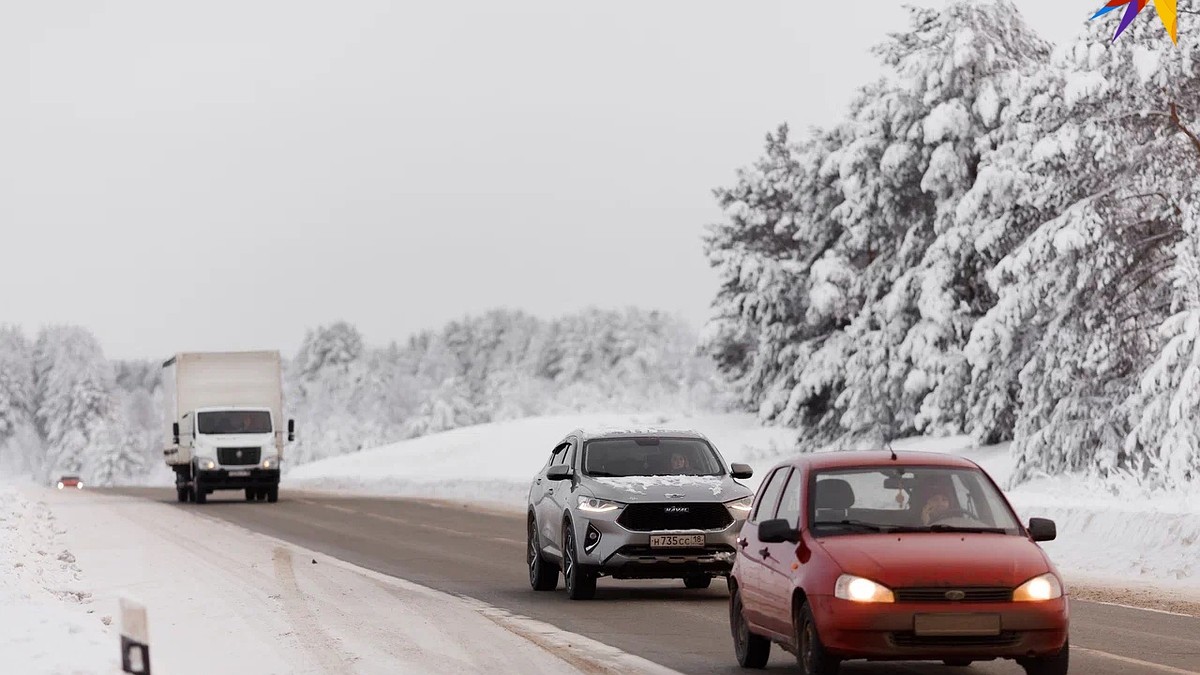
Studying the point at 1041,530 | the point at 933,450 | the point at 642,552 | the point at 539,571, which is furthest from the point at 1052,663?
the point at 933,450

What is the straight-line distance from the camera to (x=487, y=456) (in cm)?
8794

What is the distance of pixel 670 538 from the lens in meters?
17.4

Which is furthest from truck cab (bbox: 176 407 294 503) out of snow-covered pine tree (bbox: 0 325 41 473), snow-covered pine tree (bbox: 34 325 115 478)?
snow-covered pine tree (bbox: 0 325 41 473)

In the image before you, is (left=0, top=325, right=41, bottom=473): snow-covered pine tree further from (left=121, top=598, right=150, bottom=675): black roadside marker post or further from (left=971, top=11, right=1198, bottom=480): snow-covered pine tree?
(left=121, top=598, right=150, bottom=675): black roadside marker post

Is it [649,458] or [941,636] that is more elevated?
[649,458]

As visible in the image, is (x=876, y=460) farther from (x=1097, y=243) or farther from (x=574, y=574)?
(x=1097, y=243)

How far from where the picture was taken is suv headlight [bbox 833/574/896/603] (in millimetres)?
10172

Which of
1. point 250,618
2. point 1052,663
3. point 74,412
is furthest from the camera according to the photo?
point 74,412

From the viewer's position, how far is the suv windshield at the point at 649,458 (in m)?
18.6

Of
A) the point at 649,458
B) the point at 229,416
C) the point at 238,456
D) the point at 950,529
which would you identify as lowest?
the point at 950,529

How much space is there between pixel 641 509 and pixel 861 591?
7.44m

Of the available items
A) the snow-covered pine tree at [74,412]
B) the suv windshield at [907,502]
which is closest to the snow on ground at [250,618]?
the suv windshield at [907,502]

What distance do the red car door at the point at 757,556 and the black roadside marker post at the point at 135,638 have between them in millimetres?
3865

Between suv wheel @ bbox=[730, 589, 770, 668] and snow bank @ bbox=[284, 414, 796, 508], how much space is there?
40258mm
